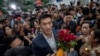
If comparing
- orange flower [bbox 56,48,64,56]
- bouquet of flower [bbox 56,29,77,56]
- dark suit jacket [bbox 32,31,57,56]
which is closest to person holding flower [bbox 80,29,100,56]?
bouquet of flower [bbox 56,29,77,56]

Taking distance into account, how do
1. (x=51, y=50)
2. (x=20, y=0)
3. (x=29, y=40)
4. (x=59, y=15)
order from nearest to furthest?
1. (x=51, y=50)
2. (x=29, y=40)
3. (x=59, y=15)
4. (x=20, y=0)

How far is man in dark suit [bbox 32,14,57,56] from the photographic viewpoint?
5.05 m

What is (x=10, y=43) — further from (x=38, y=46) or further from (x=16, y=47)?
(x=38, y=46)

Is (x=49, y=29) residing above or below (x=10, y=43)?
above

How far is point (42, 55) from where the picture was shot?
509 centimetres

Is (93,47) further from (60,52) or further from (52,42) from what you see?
(52,42)

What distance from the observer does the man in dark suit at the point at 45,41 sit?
5.05 m

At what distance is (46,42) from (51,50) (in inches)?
6.6

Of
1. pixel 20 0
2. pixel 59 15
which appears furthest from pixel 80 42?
pixel 20 0

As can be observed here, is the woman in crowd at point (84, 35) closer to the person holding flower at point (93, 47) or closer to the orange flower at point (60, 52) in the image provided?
the person holding flower at point (93, 47)

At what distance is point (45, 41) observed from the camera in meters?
5.12

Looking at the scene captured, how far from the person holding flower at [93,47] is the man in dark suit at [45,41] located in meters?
0.50

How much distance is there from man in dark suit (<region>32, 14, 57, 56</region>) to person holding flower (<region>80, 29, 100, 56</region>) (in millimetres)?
505

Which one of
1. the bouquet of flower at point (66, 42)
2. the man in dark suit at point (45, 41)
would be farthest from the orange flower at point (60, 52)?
the man in dark suit at point (45, 41)
